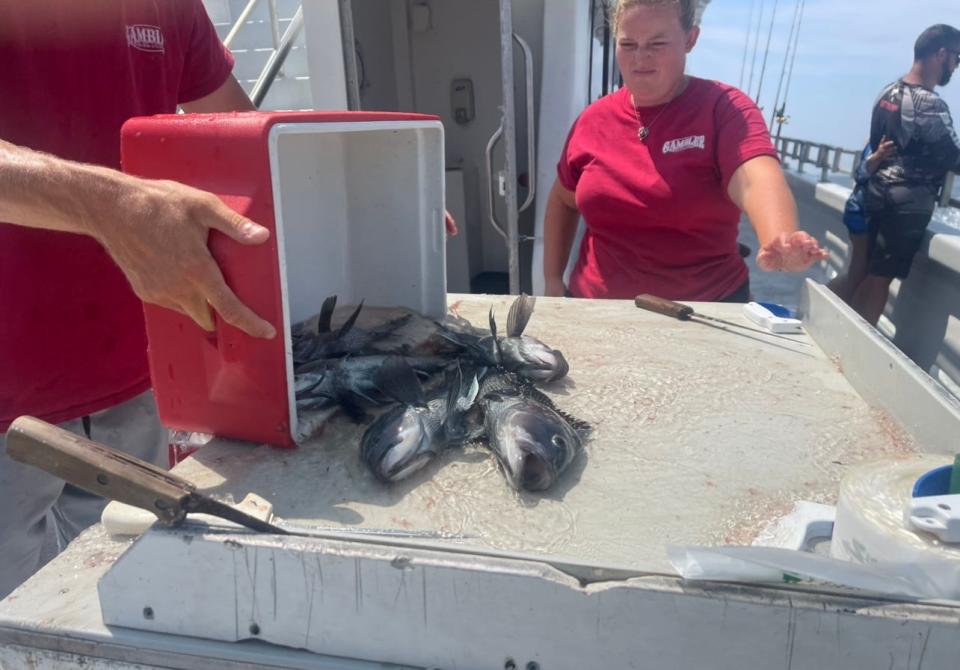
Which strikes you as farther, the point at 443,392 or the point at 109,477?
the point at 443,392

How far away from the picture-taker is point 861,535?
96cm

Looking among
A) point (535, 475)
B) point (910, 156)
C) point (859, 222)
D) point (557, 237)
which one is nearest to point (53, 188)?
point (535, 475)

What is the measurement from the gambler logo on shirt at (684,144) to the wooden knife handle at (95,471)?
88.4 inches

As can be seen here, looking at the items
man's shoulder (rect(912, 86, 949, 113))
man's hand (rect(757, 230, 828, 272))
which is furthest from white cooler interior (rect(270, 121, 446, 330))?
man's shoulder (rect(912, 86, 949, 113))

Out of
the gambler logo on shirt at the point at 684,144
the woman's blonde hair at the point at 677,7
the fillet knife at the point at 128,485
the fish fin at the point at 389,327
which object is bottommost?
the fish fin at the point at 389,327

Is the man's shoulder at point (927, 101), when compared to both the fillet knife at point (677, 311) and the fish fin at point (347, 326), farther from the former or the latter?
the fish fin at point (347, 326)

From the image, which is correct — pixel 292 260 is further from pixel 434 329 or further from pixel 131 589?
pixel 131 589

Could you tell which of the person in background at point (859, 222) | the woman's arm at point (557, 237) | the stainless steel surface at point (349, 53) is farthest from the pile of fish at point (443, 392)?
the person in background at point (859, 222)

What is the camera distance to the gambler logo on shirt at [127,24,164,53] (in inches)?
77.2

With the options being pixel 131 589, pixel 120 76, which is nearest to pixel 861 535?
pixel 131 589

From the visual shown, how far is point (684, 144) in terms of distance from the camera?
2633mm

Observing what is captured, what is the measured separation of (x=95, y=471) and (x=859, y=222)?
5278 millimetres

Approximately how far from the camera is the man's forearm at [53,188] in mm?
1212

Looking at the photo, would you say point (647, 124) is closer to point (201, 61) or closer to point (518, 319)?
point (518, 319)
